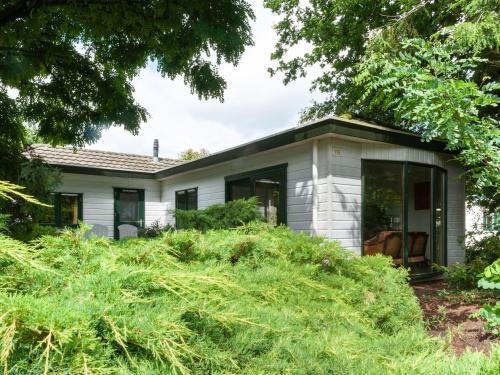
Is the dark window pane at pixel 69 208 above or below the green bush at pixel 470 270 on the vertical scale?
above

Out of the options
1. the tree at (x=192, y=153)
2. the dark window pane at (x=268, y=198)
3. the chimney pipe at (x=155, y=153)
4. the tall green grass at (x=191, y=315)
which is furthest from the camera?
the tree at (x=192, y=153)

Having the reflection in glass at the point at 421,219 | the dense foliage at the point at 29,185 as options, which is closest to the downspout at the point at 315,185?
the reflection in glass at the point at 421,219

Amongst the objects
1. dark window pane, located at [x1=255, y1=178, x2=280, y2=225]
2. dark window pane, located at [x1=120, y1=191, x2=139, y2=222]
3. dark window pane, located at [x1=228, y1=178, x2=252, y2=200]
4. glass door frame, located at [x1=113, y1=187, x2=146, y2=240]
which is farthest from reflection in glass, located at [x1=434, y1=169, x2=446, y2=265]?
dark window pane, located at [x1=120, y1=191, x2=139, y2=222]

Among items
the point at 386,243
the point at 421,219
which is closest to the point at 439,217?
the point at 421,219

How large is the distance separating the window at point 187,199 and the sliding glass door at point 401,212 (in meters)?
5.46

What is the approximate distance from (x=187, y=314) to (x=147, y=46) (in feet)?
16.3

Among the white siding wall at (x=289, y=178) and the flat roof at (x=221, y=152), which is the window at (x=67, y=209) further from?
the white siding wall at (x=289, y=178)

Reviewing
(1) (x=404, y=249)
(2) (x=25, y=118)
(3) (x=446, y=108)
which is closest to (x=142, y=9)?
(2) (x=25, y=118)

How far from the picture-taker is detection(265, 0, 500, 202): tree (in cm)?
232

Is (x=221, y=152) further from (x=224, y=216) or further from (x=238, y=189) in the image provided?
(x=224, y=216)

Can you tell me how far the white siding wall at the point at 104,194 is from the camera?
12255 millimetres

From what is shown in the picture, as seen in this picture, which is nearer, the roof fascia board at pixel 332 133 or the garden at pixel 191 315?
the garden at pixel 191 315

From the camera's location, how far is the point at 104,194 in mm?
12797

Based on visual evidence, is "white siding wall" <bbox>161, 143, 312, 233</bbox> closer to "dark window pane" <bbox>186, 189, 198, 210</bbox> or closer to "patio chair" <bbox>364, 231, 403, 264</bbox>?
"dark window pane" <bbox>186, 189, 198, 210</bbox>
